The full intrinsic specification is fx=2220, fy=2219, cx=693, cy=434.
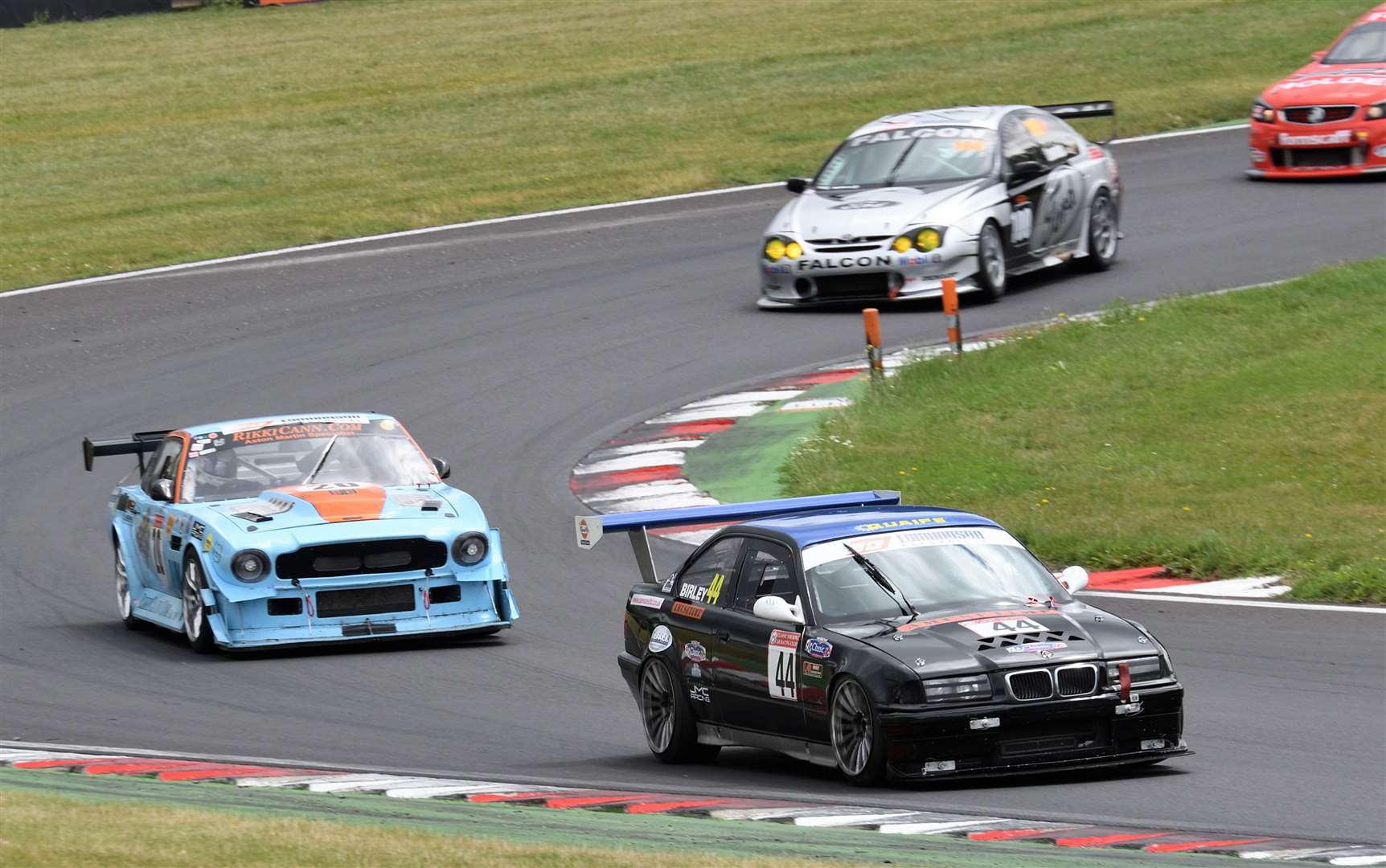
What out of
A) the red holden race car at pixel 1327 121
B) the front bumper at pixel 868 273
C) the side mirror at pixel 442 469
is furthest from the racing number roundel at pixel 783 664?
the red holden race car at pixel 1327 121

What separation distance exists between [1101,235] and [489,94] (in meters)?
15.8

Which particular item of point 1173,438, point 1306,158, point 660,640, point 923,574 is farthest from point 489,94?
Answer: point 923,574

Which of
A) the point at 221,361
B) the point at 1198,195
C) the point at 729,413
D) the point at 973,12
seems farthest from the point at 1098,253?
the point at 973,12

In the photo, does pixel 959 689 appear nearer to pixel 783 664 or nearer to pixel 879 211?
pixel 783 664

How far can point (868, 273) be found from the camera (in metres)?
20.5

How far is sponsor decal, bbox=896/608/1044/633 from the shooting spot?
881cm

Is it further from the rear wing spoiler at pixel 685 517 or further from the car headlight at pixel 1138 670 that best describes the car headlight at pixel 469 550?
the car headlight at pixel 1138 670

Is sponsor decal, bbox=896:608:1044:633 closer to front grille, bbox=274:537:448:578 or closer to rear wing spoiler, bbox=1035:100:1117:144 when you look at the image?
front grille, bbox=274:537:448:578

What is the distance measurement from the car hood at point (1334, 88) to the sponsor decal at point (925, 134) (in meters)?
5.17

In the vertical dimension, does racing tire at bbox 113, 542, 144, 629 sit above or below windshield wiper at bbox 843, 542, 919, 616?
below

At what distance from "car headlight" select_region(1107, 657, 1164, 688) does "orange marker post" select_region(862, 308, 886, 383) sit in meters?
8.95

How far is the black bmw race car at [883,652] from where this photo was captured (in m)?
8.42

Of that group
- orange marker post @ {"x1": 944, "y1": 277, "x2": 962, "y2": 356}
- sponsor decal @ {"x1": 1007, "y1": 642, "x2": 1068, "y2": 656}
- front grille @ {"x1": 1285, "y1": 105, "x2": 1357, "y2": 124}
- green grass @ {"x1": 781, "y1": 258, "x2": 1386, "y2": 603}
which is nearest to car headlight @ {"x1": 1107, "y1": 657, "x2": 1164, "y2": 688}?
sponsor decal @ {"x1": 1007, "y1": 642, "x2": 1068, "y2": 656}

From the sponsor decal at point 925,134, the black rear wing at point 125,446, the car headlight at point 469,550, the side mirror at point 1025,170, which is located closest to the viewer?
the car headlight at point 469,550
